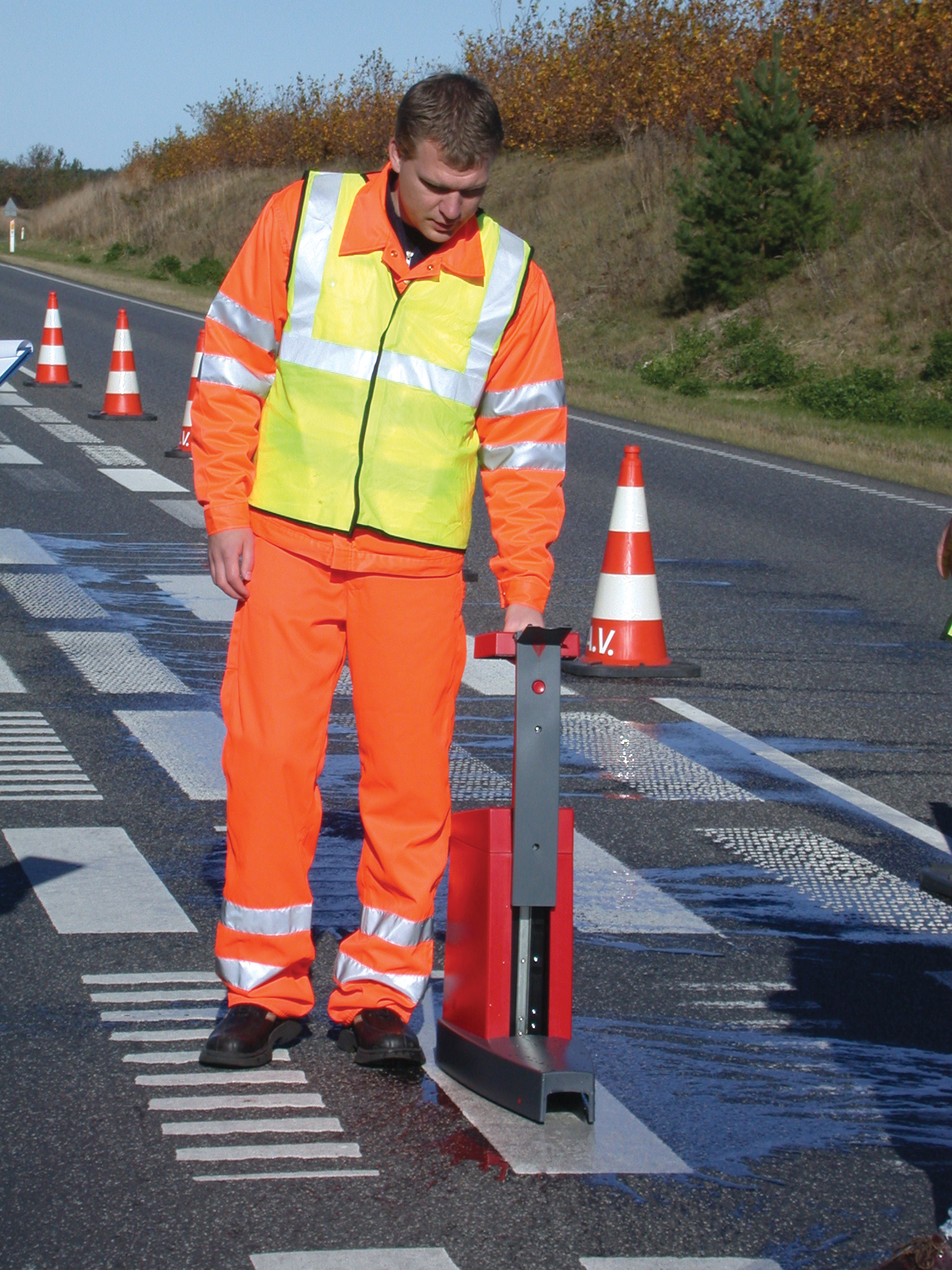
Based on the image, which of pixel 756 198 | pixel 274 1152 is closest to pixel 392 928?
pixel 274 1152

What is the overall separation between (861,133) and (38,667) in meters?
27.7

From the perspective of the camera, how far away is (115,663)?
758cm

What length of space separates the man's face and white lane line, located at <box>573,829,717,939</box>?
181cm

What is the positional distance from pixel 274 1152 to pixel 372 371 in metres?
1.42

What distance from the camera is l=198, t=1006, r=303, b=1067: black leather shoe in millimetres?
3508

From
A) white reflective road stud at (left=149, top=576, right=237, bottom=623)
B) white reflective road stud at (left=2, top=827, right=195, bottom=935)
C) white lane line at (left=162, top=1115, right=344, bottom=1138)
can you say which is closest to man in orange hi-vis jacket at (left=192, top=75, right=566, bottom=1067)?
white lane line at (left=162, top=1115, right=344, bottom=1138)

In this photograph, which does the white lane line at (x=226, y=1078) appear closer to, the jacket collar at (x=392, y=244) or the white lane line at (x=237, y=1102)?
the white lane line at (x=237, y=1102)

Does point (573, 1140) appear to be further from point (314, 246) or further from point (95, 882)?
point (95, 882)

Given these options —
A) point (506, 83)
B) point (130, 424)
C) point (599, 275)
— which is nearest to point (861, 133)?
point (599, 275)

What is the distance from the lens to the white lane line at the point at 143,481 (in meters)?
12.5

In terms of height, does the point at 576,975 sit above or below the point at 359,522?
below

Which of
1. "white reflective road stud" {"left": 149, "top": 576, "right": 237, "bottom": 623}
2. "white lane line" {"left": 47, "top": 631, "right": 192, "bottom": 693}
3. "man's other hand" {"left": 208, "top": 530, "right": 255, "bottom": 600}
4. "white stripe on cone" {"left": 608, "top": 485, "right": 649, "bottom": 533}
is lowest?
"white reflective road stud" {"left": 149, "top": 576, "right": 237, "bottom": 623}

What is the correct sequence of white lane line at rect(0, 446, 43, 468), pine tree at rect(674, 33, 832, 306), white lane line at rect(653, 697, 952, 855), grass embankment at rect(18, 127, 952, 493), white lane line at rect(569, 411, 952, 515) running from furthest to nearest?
pine tree at rect(674, 33, 832, 306) → grass embankment at rect(18, 127, 952, 493) → white lane line at rect(0, 446, 43, 468) → white lane line at rect(569, 411, 952, 515) → white lane line at rect(653, 697, 952, 855)

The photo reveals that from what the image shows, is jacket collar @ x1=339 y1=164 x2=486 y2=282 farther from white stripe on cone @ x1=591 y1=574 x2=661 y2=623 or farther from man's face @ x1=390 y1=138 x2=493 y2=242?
white stripe on cone @ x1=591 y1=574 x2=661 y2=623
